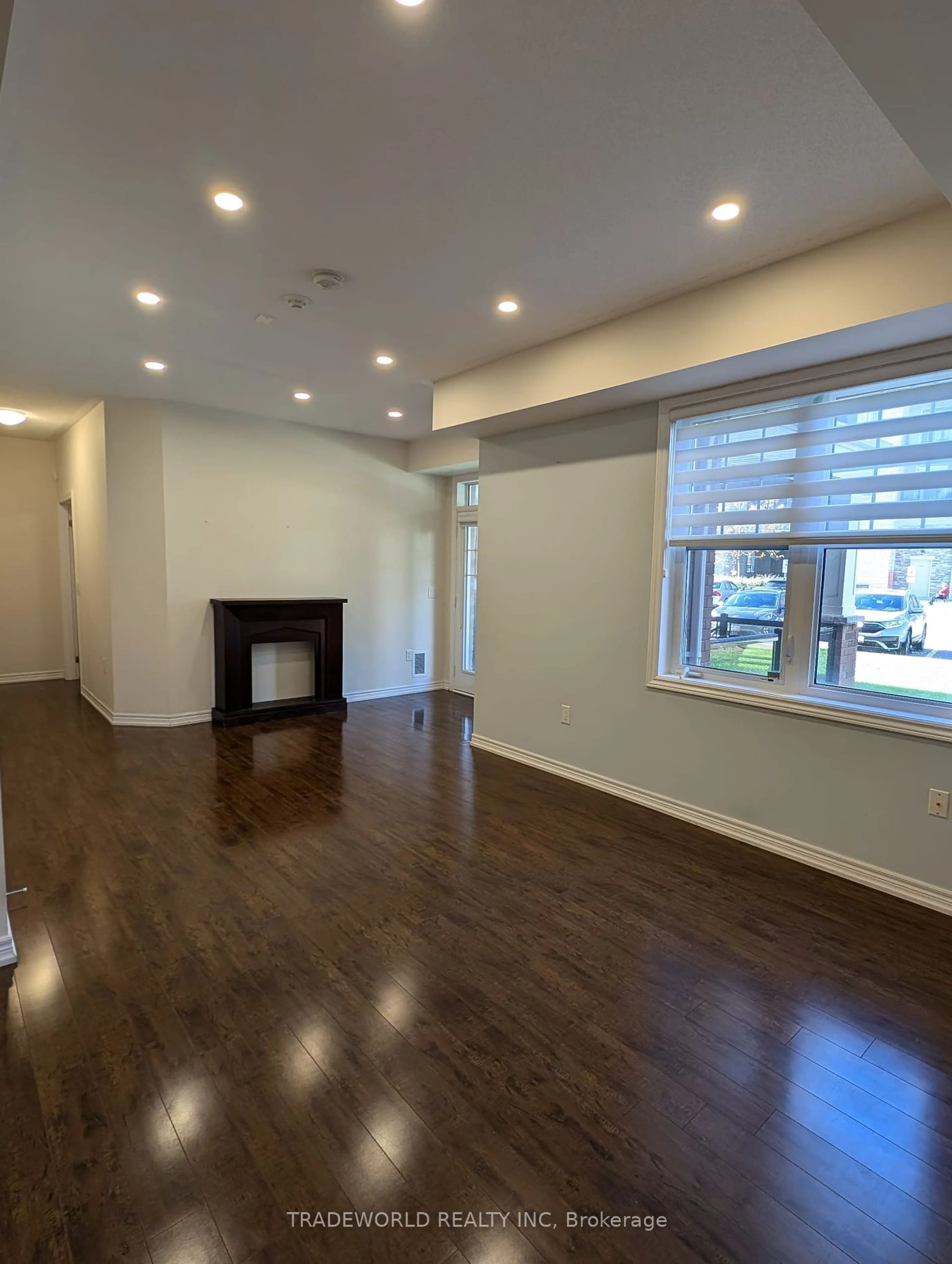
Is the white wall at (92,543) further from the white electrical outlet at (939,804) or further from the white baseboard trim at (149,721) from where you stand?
the white electrical outlet at (939,804)

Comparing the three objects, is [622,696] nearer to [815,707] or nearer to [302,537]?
[815,707]

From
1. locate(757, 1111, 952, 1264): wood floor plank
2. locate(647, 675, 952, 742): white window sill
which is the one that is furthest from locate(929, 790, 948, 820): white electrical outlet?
locate(757, 1111, 952, 1264): wood floor plank

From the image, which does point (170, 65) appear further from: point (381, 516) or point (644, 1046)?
point (381, 516)

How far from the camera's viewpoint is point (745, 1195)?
4.82ft

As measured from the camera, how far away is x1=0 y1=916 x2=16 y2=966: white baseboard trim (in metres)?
2.23

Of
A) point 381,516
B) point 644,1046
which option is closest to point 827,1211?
point 644,1046

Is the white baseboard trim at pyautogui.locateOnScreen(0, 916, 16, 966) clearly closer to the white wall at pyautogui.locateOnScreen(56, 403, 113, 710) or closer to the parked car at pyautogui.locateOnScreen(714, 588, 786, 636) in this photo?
the parked car at pyautogui.locateOnScreen(714, 588, 786, 636)

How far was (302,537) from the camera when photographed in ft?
20.6

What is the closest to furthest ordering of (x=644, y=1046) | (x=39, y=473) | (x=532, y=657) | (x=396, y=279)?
1. (x=644, y=1046)
2. (x=396, y=279)
3. (x=532, y=657)
4. (x=39, y=473)

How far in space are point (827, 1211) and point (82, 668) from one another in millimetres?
7401

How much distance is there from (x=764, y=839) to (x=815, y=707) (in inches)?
31.2

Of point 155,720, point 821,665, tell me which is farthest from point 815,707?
point 155,720

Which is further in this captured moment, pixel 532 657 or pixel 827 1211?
pixel 532 657

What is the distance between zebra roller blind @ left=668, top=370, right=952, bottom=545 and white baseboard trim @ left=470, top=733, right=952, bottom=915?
5.13 feet
